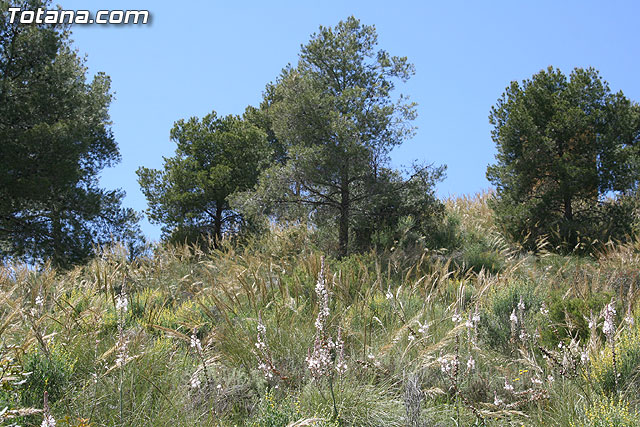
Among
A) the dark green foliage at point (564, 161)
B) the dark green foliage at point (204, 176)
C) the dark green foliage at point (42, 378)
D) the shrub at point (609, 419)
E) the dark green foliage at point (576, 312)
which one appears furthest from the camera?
the dark green foliage at point (204, 176)

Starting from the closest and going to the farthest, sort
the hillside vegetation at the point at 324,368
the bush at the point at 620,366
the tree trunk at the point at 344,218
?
the hillside vegetation at the point at 324,368
the bush at the point at 620,366
the tree trunk at the point at 344,218

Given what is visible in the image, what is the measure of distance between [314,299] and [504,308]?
7.44 ft

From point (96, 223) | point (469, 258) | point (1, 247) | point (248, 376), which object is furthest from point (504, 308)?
point (1, 247)

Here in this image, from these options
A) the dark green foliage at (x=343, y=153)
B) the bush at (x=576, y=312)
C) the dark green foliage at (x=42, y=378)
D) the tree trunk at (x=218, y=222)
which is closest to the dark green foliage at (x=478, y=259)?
the dark green foliage at (x=343, y=153)

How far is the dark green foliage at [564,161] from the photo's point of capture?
41.8ft

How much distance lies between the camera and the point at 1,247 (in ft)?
48.0

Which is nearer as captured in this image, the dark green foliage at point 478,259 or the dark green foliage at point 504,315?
the dark green foliage at point 504,315

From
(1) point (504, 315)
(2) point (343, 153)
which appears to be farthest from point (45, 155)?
(1) point (504, 315)

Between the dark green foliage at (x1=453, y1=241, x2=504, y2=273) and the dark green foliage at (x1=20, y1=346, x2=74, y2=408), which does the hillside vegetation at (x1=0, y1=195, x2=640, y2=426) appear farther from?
the dark green foliage at (x1=453, y1=241, x2=504, y2=273)

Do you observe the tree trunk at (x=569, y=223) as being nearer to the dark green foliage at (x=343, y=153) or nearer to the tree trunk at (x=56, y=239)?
the dark green foliage at (x=343, y=153)

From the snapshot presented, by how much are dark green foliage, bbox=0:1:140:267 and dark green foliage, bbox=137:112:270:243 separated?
3.58 ft

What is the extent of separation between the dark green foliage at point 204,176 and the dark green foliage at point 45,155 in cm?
109

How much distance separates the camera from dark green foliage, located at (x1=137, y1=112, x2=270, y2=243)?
1477 cm

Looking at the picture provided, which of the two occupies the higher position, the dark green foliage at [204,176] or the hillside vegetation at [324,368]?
the dark green foliage at [204,176]
